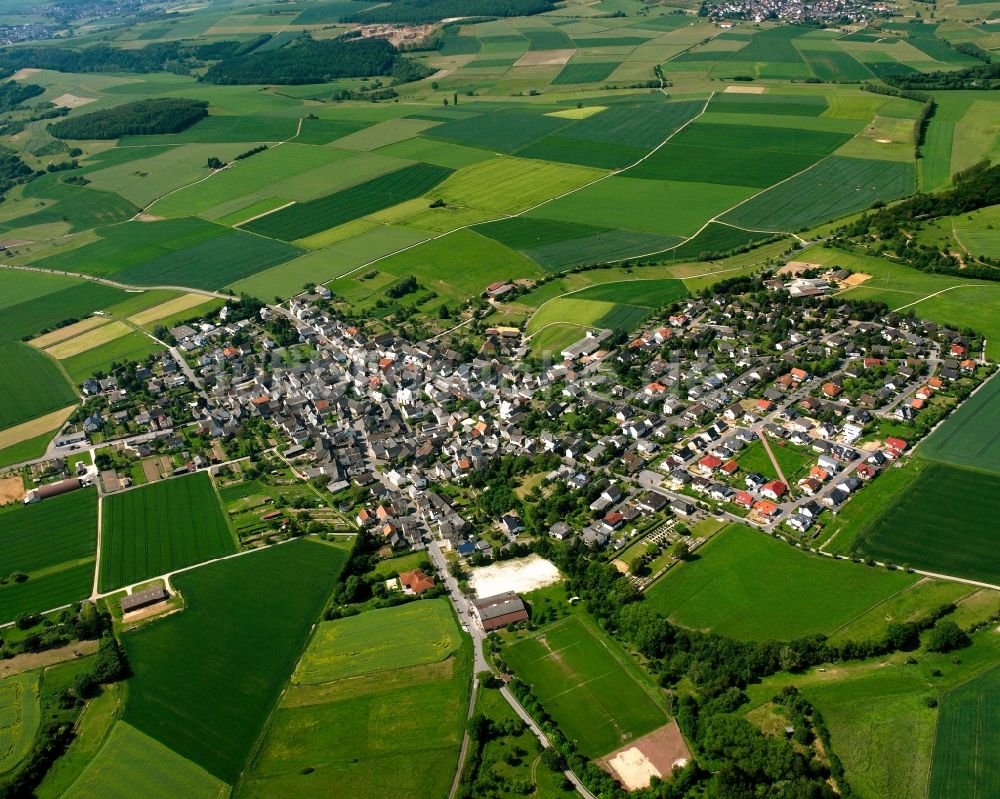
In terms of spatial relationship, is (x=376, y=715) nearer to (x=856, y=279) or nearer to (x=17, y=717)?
(x=17, y=717)

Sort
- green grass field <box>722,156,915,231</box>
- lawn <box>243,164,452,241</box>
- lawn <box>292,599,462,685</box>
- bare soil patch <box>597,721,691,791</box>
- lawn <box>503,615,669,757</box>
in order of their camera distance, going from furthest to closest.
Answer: lawn <box>243,164,452,241</box>
green grass field <box>722,156,915,231</box>
lawn <box>292,599,462,685</box>
lawn <box>503,615,669,757</box>
bare soil patch <box>597,721,691,791</box>

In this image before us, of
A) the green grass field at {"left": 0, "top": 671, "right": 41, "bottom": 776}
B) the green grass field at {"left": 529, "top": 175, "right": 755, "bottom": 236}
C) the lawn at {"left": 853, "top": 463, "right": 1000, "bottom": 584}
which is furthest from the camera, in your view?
the green grass field at {"left": 529, "top": 175, "right": 755, "bottom": 236}

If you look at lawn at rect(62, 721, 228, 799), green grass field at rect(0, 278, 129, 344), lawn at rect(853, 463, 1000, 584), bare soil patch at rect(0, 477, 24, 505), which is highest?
green grass field at rect(0, 278, 129, 344)

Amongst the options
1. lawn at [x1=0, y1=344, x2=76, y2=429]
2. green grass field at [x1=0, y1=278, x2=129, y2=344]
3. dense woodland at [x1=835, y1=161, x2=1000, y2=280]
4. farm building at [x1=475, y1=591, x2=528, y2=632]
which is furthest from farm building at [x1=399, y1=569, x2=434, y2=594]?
dense woodland at [x1=835, y1=161, x2=1000, y2=280]

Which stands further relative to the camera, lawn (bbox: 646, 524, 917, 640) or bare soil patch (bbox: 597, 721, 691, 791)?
lawn (bbox: 646, 524, 917, 640)

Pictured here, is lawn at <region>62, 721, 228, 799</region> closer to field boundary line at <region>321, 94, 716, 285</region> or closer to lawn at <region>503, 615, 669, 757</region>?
lawn at <region>503, 615, 669, 757</region>

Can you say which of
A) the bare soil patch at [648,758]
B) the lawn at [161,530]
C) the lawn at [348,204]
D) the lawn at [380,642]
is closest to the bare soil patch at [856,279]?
the lawn at [380,642]

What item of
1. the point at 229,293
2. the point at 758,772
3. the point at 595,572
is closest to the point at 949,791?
the point at 758,772
